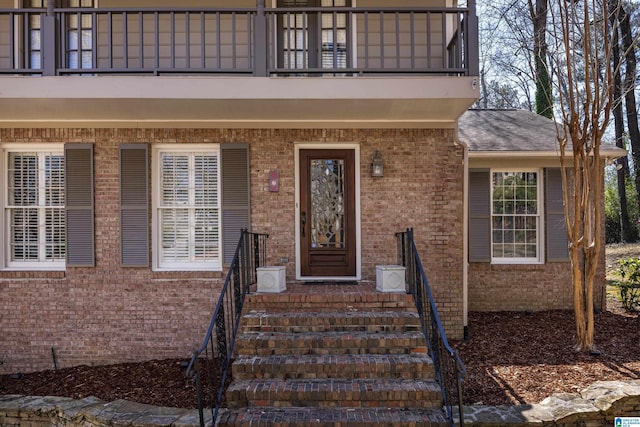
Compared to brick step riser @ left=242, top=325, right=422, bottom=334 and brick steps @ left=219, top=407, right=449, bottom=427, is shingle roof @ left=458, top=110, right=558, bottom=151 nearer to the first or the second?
brick step riser @ left=242, top=325, right=422, bottom=334

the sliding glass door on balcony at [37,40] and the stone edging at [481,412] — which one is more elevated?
the sliding glass door on balcony at [37,40]

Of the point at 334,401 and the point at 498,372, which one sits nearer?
the point at 334,401

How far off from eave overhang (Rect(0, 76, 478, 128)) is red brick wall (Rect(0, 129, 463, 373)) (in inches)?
18.2

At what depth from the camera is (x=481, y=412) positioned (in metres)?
3.87

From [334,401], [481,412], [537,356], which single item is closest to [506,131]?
[537,356]

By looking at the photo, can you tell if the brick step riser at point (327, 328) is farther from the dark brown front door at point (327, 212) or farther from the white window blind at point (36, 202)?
the white window blind at point (36, 202)

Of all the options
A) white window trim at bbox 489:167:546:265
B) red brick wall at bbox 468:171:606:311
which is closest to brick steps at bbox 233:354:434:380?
red brick wall at bbox 468:171:606:311

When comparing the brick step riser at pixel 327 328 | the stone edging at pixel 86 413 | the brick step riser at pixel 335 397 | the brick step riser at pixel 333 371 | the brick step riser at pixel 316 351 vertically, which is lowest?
the stone edging at pixel 86 413

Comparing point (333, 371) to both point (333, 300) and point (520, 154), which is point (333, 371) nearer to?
point (333, 300)

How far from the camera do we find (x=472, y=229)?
25.2ft

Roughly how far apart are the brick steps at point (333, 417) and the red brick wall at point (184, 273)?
7.64 ft

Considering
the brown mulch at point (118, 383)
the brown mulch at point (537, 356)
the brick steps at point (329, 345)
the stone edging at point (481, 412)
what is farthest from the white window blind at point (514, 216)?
the brown mulch at point (118, 383)

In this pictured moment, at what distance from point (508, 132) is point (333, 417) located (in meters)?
7.06

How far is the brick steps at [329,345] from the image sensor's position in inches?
177
